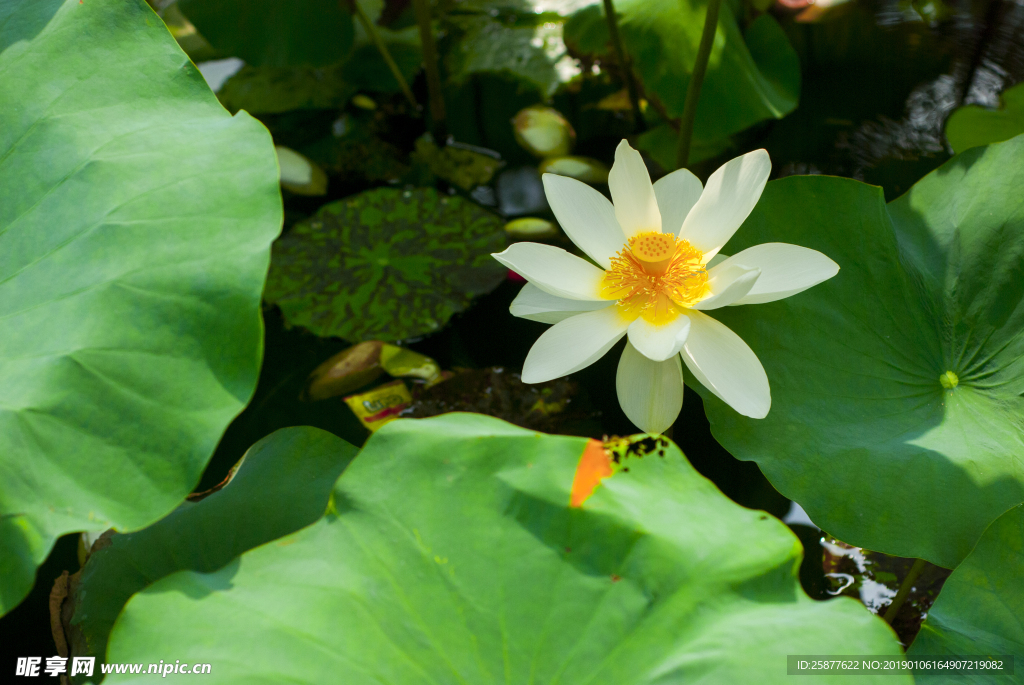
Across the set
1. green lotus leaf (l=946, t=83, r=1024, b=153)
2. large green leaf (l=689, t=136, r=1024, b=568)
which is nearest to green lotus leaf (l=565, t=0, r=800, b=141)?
green lotus leaf (l=946, t=83, r=1024, b=153)

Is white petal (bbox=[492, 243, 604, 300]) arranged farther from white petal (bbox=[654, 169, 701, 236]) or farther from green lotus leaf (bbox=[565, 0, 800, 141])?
A: green lotus leaf (bbox=[565, 0, 800, 141])

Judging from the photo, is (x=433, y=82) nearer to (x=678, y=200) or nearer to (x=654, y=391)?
(x=678, y=200)

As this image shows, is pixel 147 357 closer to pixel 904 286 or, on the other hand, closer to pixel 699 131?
pixel 904 286

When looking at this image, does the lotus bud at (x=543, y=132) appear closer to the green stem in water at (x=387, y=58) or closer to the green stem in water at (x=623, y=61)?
the green stem in water at (x=623, y=61)

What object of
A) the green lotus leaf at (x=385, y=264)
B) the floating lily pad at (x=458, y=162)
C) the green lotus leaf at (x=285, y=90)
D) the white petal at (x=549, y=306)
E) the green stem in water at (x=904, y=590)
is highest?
the white petal at (x=549, y=306)

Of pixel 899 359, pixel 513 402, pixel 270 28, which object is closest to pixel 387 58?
pixel 270 28

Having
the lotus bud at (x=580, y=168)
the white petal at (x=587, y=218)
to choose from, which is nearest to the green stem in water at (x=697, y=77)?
the lotus bud at (x=580, y=168)
